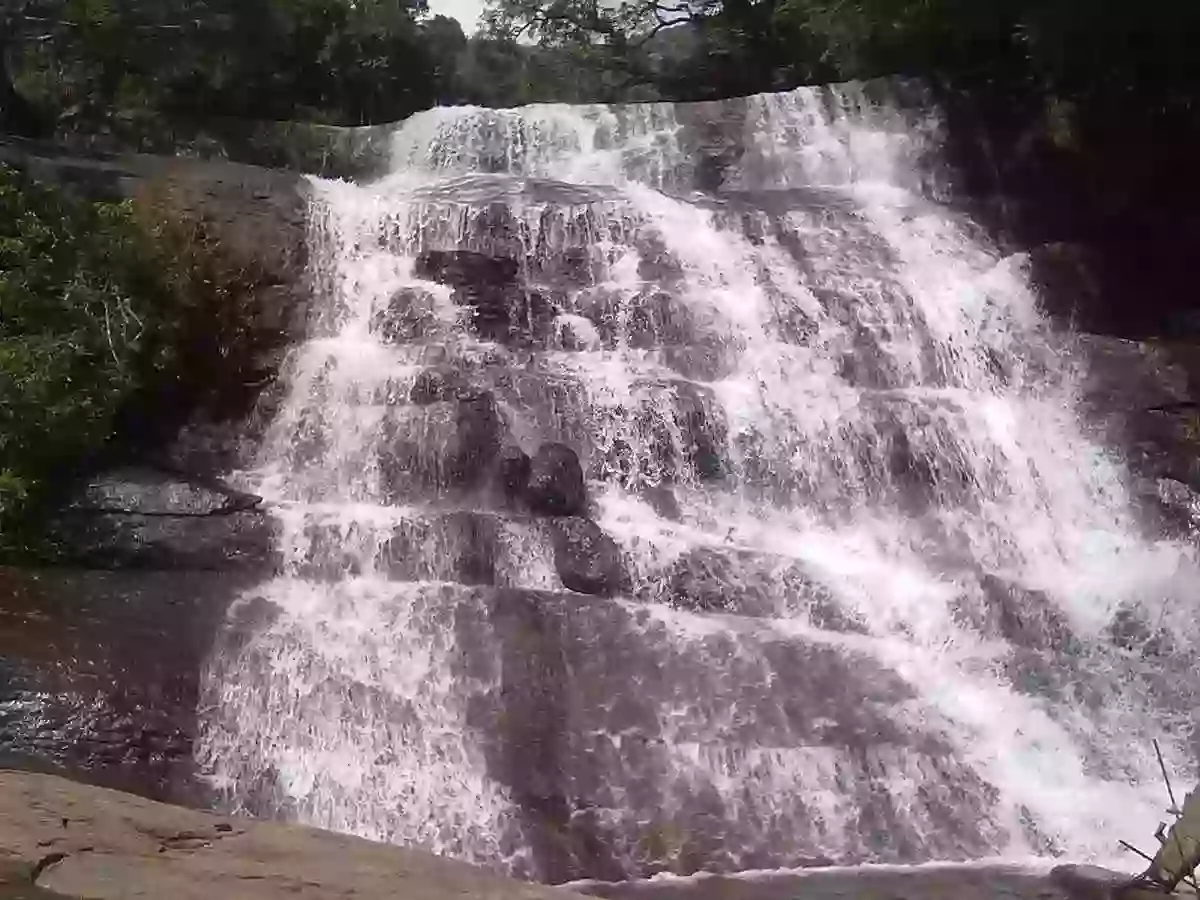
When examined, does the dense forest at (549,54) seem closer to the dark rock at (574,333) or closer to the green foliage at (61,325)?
the green foliage at (61,325)

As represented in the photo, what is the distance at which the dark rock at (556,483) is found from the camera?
38.3ft

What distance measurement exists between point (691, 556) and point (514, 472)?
1.97m

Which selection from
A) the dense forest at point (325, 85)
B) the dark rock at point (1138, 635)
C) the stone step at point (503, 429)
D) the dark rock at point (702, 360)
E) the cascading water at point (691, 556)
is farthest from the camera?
the dark rock at point (702, 360)

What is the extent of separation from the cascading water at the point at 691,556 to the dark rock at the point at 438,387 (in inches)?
1.1

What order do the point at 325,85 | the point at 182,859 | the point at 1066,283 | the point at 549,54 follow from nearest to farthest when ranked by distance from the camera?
1. the point at 182,859
2. the point at 1066,283
3. the point at 325,85
4. the point at 549,54

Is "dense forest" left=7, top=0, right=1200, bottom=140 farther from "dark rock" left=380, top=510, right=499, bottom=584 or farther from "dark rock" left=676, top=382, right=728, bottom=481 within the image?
"dark rock" left=380, top=510, right=499, bottom=584

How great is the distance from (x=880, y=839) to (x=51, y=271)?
10136 millimetres

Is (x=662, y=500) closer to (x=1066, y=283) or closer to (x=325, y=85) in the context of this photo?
(x=1066, y=283)

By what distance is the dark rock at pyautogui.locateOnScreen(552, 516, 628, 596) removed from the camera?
10.8 meters

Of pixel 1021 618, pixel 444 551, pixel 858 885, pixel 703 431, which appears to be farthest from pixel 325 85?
pixel 858 885

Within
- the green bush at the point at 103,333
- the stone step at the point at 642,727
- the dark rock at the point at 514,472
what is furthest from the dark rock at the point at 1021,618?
the green bush at the point at 103,333

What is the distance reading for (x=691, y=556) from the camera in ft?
36.6

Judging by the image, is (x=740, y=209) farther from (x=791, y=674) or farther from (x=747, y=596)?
(x=791, y=674)

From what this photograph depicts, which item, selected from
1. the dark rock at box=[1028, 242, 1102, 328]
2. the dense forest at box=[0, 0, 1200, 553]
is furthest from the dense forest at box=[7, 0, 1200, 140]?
the dark rock at box=[1028, 242, 1102, 328]
